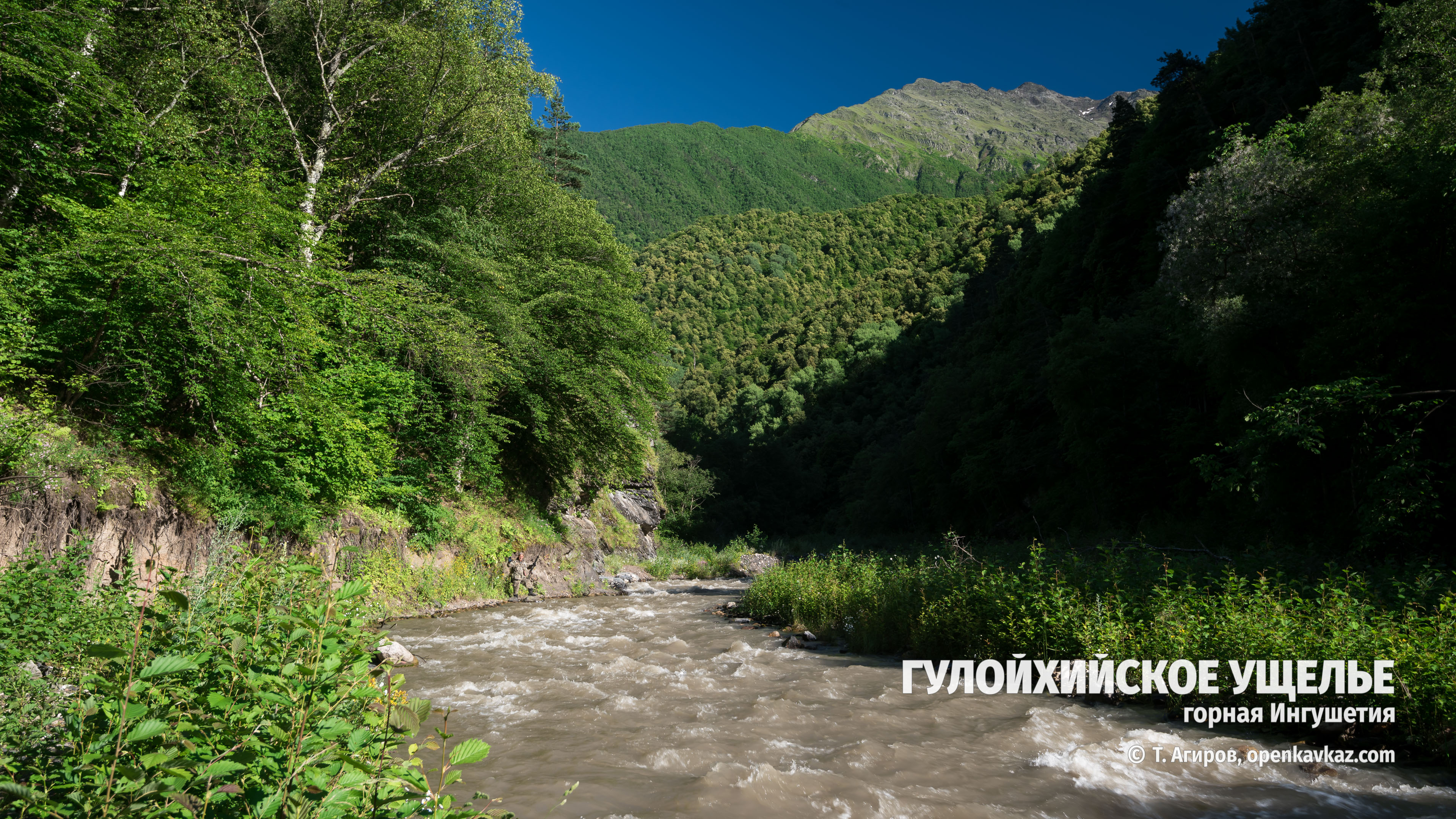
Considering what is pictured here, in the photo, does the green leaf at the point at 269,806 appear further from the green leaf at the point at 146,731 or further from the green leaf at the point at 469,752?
the green leaf at the point at 469,752

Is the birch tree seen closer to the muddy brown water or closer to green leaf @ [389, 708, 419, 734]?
the muddy brown water

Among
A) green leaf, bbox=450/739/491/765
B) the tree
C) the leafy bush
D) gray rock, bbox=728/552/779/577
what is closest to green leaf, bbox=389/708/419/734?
the leafy bush

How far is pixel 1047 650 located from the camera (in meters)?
8.39

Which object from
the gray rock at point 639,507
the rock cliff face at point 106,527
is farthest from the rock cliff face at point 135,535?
the gray rock at point 639,507

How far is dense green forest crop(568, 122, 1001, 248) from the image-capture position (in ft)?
414

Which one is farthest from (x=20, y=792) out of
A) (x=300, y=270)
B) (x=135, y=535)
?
(x=300, y=270)

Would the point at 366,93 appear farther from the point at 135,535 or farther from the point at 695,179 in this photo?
the point at 695,179

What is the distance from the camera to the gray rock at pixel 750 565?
101 ft

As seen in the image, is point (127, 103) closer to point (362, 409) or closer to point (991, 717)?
point (362, 409)

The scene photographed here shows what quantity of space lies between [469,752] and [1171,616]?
8257 mm

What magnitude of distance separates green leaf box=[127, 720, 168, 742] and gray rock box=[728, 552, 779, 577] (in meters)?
28.7

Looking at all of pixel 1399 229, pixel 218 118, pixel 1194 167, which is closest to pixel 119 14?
pixel 218 118

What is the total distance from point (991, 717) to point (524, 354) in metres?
16.2

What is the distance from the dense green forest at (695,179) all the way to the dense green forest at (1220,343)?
71.0m
